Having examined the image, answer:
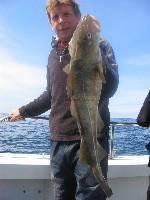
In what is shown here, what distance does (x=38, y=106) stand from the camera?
184 inches

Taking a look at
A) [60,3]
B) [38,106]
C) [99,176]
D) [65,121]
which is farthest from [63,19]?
[99,176]

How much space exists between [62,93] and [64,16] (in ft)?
2.35

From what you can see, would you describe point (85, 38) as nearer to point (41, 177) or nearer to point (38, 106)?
point (38, 106)

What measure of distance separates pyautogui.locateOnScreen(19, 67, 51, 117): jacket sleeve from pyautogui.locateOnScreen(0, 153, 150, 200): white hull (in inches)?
31.2

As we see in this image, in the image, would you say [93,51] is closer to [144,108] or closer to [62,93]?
[62,93]

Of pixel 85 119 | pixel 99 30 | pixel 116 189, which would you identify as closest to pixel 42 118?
pixel 116 189

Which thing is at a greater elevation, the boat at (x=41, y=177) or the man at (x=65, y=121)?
the man at (x=65, y=121)

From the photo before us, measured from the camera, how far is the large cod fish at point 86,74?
2.71 meters

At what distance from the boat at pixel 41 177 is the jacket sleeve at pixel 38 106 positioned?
79 cm

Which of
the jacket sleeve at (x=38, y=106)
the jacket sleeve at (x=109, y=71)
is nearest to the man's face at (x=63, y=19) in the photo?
the jacket sleeve at (x=109, y=71)

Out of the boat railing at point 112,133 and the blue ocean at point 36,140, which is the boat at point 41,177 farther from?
the blue ocean at point 36,140

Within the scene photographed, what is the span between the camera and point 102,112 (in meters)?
3.83

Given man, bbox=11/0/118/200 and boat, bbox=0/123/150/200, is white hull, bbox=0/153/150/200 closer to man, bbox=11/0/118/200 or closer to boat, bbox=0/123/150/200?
boat, bbox=0/123/150/200

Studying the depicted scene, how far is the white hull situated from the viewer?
5.21 metres
